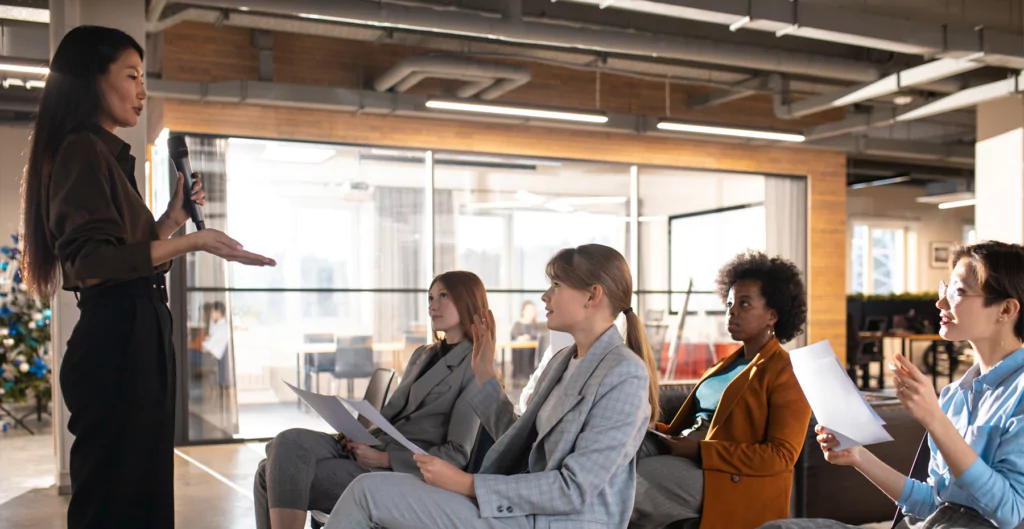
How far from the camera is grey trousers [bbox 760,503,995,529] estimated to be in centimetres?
212

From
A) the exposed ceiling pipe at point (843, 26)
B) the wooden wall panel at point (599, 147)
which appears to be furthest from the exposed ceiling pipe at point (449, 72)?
the exposed ceiling pipe at point (843, 26)

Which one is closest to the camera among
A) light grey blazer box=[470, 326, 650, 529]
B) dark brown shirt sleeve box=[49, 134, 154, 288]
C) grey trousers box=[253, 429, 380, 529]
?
dark brown shirt sleeve box=[49, 134, 154, 288]

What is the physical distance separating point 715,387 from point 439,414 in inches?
43.8

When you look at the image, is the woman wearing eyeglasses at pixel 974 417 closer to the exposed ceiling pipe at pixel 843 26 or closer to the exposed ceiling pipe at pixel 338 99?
the exposed ceiling pipe at pixel 843 26

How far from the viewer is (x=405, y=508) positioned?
215 cm

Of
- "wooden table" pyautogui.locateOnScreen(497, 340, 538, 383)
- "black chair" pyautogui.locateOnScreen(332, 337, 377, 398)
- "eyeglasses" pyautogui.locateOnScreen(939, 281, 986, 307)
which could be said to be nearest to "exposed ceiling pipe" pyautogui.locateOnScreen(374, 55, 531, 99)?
"black chair" pyautogui.locateOnScreen(332, 337, 377, 398)

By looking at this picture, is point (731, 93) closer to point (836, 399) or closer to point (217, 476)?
point (217, 476)

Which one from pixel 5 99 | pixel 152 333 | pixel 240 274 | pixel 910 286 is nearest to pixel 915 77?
pixel 240 274

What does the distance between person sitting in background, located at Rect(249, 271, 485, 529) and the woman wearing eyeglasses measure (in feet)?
4.83

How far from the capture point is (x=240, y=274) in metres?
8.22

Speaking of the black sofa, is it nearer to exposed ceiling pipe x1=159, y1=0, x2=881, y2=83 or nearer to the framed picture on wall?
exposed ceiling pipe x1=159, y1=0, x2=881, y2=83

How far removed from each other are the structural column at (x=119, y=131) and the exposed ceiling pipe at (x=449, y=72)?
3.00 m

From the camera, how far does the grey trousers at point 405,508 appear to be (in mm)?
2129

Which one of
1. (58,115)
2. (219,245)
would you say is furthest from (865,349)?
(58,115)
